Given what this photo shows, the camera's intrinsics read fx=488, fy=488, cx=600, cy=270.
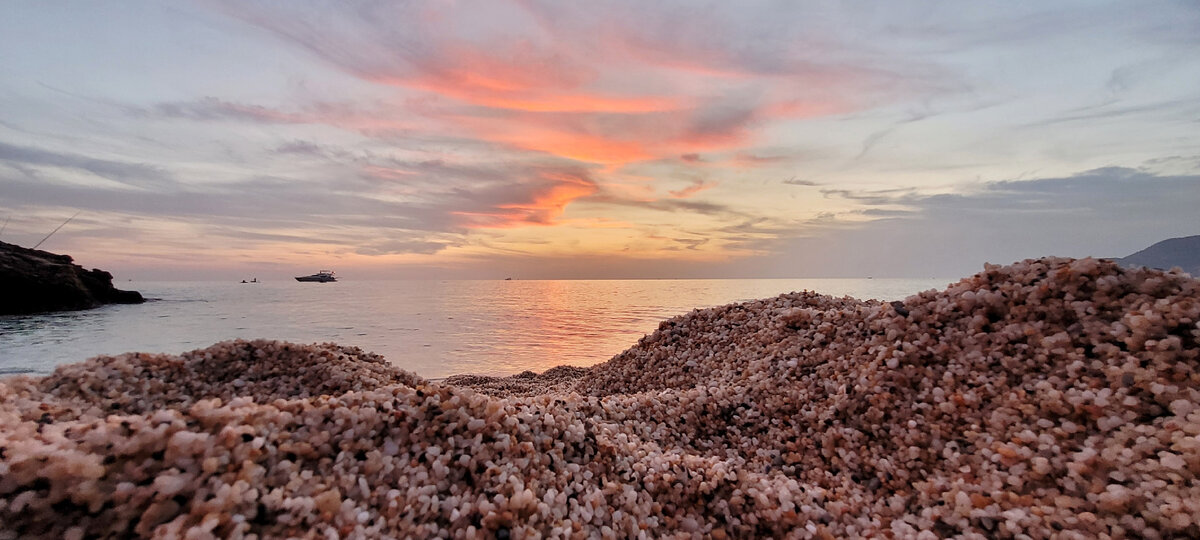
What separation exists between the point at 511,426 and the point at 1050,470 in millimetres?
2643

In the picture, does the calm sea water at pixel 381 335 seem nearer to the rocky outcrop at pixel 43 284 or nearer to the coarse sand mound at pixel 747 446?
the rocky outcrop at pixel 43 284

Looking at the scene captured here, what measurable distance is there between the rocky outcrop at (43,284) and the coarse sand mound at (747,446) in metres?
33.8

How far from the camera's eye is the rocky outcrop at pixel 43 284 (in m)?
25.6

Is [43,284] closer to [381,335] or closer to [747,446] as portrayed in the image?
[381,335]

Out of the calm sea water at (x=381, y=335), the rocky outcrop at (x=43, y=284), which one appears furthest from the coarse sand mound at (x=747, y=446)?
the rocky outcrop at (x=43, y=284)

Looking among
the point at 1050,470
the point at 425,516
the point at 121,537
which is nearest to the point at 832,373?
the point at 1050,470

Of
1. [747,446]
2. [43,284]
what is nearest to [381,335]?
[747,446]

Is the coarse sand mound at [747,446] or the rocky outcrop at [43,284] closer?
the coarse sand mound at [747,446]

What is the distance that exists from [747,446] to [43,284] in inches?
1559

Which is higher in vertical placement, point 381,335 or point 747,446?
point 747,446

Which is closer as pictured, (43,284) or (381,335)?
(381,335)

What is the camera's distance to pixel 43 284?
27.0 metres

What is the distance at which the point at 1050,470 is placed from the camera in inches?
89.6

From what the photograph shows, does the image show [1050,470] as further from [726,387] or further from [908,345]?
[726,387]
